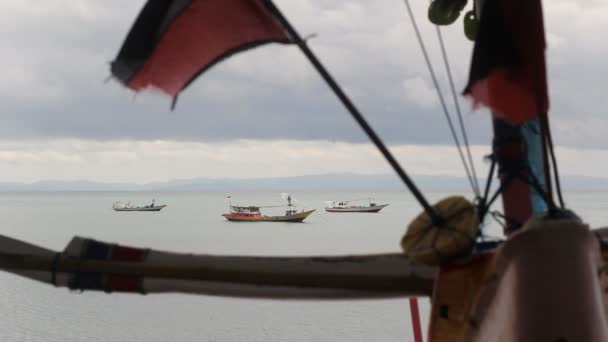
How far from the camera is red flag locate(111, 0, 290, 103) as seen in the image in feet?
5.87

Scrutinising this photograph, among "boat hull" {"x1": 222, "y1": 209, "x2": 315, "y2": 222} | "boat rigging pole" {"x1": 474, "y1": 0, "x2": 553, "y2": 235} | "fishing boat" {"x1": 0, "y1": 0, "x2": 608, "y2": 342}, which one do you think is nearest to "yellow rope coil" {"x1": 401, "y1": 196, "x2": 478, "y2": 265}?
"fishing boat" {"x1": 0, "y1": 0, "x2": 608, "y2": 342}

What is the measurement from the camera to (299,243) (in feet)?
147

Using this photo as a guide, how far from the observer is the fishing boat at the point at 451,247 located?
55.4 inches

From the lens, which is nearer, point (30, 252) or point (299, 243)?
point (30, 252)

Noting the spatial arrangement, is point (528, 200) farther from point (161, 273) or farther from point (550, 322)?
point (161, 273)

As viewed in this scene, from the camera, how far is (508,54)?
4.95ft

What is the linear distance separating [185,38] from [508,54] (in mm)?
881

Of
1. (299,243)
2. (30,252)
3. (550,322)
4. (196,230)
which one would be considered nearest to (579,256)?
(550,322)

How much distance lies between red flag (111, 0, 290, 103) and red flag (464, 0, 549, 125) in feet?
1.78

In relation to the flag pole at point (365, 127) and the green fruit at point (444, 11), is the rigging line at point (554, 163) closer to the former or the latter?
the flag pole at point (365, 127)

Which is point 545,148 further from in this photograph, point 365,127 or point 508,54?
point 365,127

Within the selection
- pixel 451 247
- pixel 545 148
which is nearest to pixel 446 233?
pixel 451 247

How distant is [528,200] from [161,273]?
1.12 meters

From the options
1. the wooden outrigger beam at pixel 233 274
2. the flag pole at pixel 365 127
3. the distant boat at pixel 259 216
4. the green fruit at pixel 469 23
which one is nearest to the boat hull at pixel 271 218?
the distant boat at pixel 259 216
